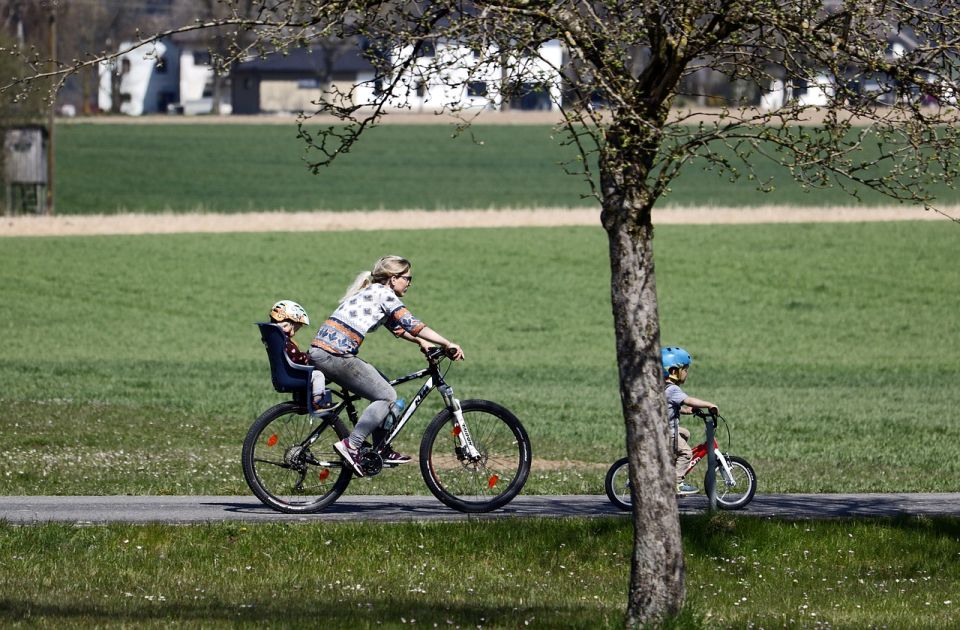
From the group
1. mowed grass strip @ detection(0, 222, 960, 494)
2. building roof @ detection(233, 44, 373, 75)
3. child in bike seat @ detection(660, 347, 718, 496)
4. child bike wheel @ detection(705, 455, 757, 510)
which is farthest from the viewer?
building roof @ detection(233, 44, 373, 75)

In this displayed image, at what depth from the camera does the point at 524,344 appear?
3183cm

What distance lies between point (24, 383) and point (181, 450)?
8711mm

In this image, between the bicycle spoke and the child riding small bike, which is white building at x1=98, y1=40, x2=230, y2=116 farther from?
the child riding small bike

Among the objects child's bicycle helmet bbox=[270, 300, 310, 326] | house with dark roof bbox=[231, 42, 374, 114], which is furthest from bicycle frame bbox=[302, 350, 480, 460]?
house with dark roof bbox=[231, 42, 374, 114]

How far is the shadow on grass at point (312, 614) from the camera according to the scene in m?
7.88

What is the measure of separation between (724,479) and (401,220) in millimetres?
39874

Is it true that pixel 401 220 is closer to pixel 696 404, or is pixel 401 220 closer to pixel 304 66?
pixel 696 404

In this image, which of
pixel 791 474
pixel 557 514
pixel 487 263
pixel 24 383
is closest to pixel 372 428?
pixel 557 514

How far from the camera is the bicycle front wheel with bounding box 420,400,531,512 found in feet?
36.4

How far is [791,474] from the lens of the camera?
51.6 ft

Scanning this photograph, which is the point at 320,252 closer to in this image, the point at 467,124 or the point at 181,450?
the point at 181,450

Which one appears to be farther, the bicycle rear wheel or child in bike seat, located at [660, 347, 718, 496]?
the bicycle rear wheel

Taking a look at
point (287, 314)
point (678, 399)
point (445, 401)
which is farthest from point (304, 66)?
point (678, 399)

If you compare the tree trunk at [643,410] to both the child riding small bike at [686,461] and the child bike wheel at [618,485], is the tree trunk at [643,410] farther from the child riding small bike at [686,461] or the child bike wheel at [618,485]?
the child bike wheel at [618,485]
